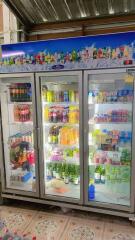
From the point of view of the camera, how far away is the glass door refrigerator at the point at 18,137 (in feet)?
9.38

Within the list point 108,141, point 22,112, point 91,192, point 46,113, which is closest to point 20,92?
point 22,112

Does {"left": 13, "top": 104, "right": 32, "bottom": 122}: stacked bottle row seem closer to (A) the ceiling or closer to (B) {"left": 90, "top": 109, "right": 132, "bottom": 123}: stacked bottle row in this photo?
(B) {"left": 90, "top": 109, "right": 132, "bottom": 123}: stacked bottle row

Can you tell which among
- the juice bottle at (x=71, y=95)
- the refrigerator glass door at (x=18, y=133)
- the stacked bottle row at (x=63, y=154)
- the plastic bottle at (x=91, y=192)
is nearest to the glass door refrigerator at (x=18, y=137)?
the refrigerator glass door at (x=18, y=133)

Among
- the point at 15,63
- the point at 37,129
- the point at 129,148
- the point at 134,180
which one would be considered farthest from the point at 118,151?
the point at 15,63

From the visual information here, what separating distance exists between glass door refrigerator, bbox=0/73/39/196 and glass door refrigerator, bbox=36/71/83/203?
0.54 feet

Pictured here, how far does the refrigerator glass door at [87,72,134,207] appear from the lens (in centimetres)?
254

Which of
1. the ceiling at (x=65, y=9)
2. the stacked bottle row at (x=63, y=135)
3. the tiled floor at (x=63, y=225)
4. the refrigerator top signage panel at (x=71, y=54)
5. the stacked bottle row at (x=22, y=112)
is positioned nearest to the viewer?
the refrigerator top signage panel at (x=71, y=54)

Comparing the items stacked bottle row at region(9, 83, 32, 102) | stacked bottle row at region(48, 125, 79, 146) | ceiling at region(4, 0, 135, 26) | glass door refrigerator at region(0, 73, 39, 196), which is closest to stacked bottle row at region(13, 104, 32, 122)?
glass door refrigerator at region(0, 73, 39, 196)

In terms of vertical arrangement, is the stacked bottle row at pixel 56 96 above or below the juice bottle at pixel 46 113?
above

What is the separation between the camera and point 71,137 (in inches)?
112

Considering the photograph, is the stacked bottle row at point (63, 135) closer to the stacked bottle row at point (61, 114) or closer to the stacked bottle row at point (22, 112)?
the stacked bottle row at point (61, 114)

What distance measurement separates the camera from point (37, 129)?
8.91ft

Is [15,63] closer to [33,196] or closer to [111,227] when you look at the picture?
[33,196]

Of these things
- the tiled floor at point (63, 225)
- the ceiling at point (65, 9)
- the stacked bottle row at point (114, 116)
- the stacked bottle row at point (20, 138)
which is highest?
the ceiling at point (65, 9)
